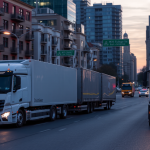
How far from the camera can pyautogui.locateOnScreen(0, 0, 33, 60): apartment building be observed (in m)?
54.4

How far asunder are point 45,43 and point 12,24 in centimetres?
1772

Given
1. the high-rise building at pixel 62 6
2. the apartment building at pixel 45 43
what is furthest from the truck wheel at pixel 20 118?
the high-rise building at pixel 62 6

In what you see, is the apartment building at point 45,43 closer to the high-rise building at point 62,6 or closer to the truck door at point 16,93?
the high-rise building at point 62,6

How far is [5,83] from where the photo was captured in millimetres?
15578

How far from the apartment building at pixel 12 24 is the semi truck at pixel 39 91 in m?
30.4

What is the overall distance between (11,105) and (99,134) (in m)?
4.50

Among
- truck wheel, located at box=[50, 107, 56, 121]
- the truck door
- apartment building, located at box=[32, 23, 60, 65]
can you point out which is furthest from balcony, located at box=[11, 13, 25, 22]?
the truck door

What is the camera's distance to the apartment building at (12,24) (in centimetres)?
5438

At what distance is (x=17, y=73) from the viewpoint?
16.1 metres

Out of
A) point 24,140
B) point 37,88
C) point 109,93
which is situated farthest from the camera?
point 109,93

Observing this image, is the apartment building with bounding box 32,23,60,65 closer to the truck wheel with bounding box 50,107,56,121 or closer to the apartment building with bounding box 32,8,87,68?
the apartment building with bounding box 32,8,87,68

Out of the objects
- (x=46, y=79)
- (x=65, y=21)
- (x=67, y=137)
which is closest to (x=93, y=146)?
(x=67, y=137)

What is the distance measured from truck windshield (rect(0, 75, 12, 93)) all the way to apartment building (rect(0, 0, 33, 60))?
37.7 meters

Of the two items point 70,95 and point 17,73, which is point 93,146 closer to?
point 17,73
